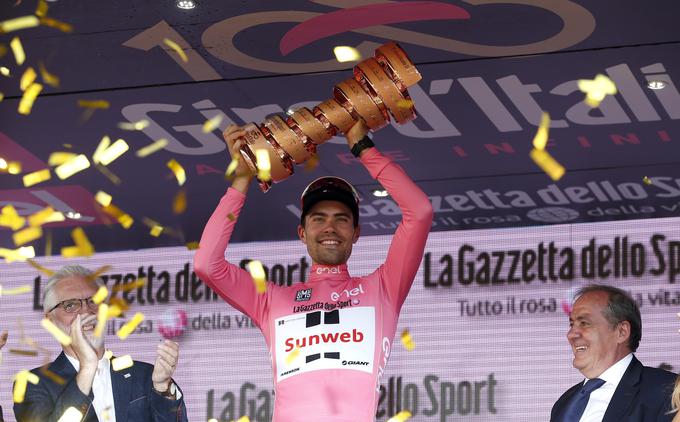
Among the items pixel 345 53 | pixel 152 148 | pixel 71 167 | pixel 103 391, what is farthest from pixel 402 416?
pixel 345 53

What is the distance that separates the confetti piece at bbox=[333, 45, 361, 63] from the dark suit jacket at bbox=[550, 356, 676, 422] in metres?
1.87

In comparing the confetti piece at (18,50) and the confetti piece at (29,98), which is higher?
the confetti piece at (18,50)

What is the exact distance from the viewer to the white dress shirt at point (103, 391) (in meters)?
5.55

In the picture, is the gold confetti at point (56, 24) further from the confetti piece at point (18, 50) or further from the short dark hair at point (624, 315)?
the short dark hair at point (624, 315)

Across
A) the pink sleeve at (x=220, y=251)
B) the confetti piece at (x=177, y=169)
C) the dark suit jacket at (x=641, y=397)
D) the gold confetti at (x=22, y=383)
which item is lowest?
the dark suit jacket at (x=641, y=397)

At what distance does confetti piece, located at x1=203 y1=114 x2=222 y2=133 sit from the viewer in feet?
21.8

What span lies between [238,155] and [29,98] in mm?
2114

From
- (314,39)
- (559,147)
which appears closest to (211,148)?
(314,39)

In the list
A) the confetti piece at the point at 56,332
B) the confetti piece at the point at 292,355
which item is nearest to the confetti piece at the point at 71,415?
the confetti piece at the point at 56,332

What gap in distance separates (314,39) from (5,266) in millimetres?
3997

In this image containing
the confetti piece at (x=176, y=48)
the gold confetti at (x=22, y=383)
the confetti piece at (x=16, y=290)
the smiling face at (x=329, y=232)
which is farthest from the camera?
the confetti piece at (x=16, y=290)

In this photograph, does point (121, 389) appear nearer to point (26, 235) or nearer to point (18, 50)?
point (18, 50)

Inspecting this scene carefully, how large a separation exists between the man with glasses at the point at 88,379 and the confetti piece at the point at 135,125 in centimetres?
119

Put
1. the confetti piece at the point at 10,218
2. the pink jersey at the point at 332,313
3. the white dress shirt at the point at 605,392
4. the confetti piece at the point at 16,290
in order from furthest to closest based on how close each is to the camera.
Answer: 1. the confetti piece at the point at 16,290
2. the confetti piece at the point at 10,218
3. the white dress shirt at the point at 605,392
4. the pink jersey at the point at 332,313
